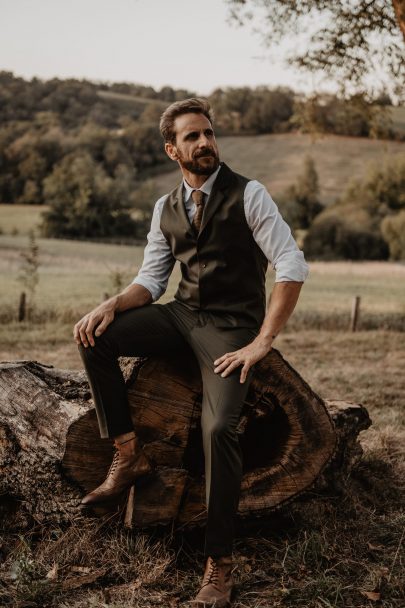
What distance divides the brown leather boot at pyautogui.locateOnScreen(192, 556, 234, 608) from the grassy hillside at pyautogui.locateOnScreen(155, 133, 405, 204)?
187 ft

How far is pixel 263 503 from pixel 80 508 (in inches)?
42.4

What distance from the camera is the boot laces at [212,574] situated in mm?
3316

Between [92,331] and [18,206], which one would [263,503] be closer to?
[92,331]

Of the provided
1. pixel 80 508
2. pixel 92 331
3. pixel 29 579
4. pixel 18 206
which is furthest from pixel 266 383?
pixel 18 206

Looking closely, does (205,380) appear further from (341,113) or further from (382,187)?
(382,187)

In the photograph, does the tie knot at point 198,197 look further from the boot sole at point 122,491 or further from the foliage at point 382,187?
the foliage at point 382,187

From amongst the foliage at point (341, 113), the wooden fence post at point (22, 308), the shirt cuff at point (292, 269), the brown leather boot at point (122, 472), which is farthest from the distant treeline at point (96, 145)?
the brown leather boot at point (122, 472)

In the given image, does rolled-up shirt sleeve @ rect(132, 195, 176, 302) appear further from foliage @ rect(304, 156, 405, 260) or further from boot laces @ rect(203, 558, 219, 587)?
foliage @ rect(304, 156, 405, 260)

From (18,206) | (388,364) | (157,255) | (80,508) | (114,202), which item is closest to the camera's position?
(80,508)

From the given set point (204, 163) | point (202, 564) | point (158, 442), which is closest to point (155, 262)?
point (204, 163)

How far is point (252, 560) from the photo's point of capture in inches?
150

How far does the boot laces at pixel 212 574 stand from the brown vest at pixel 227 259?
50.2 inches

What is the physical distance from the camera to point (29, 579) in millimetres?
3502

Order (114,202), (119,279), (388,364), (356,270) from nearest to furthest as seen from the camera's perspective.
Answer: (388,364)
(119,279)
(356,270)
(114,202)
